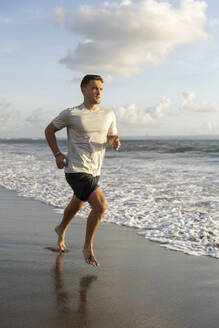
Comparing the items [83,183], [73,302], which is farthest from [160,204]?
[73,302]

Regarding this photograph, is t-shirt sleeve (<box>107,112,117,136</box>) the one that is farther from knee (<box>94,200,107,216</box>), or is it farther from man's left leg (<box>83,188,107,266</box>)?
knee (<box>94,200,107,216</box>)

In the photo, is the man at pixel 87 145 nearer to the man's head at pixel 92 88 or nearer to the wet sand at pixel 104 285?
the man's head at pixel 92 88

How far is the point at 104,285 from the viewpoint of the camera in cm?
330

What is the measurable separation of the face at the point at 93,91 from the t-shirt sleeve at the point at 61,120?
0.28 m

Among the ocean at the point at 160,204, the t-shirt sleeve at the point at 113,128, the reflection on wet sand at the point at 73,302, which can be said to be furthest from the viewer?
the ocean at the point at 160,204

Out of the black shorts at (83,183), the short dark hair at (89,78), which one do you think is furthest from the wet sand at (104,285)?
the short dark hair at (89,78)

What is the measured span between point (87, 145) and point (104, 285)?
135 centimetres

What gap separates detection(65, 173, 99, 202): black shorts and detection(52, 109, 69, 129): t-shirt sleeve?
0.50 m

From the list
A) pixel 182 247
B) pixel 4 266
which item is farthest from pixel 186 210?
pixel 4 266

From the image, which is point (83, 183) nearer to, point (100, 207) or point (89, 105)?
point (100, 207)

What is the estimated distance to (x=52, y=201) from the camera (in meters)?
7.91

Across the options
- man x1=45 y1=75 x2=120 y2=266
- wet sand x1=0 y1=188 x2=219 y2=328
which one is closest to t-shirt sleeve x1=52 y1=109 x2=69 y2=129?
man x1=45 y1=75 x2=120 y2=266

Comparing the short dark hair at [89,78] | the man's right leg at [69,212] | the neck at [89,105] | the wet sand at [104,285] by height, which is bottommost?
the wet sand at [104,285]

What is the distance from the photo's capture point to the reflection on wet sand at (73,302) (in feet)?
8.43
